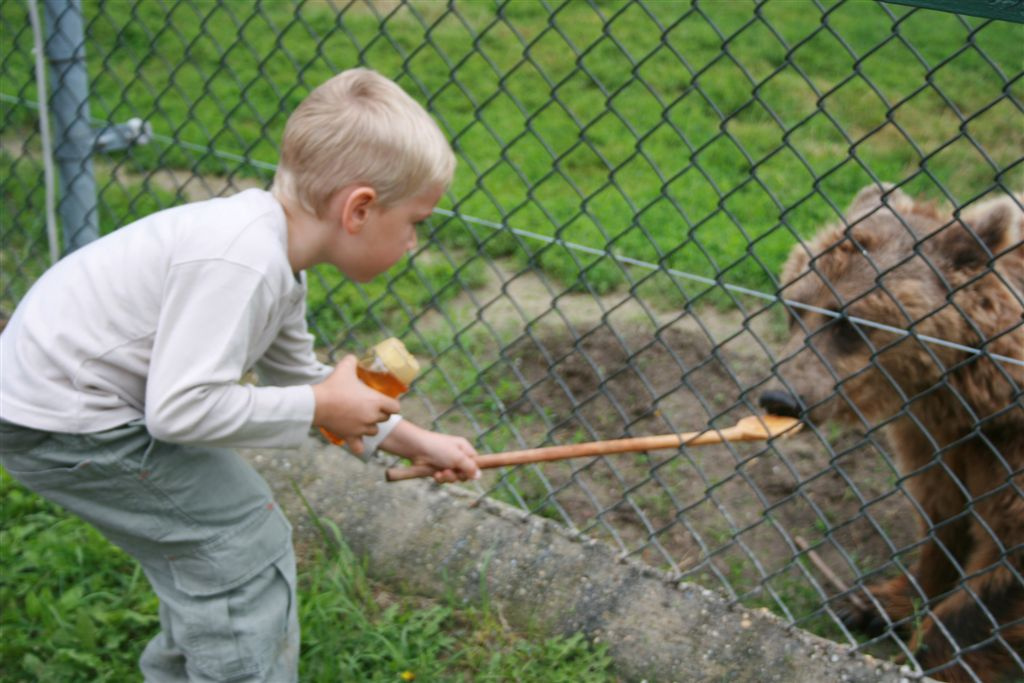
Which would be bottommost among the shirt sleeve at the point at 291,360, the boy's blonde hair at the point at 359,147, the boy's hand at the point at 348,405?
the shirt sleeve at the point at 291,360

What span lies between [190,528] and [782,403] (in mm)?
2156

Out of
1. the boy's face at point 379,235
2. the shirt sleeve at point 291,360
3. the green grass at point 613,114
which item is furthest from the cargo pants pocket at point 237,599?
the green grass at point 613,114

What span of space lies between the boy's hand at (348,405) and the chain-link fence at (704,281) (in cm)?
116

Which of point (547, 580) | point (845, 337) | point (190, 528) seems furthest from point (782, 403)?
point (190, 528)

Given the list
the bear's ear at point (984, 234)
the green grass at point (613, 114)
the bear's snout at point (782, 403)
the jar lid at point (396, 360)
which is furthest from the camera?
the green grass at point (613, 114)

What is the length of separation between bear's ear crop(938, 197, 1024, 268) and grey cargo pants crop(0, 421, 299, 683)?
243cm

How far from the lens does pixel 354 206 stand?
7.85 feet

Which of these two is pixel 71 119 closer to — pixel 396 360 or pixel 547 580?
pixel 396 360

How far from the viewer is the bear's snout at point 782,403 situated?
3771 millimetres

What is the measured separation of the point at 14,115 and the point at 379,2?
332 cm

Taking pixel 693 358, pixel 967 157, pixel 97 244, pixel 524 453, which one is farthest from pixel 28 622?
pixel 967 157

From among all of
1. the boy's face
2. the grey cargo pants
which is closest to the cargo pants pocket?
the grey cargo pants

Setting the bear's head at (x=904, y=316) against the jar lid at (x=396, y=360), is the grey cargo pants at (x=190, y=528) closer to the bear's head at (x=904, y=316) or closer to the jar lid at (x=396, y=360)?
the jar lid at (x=396, y=360)

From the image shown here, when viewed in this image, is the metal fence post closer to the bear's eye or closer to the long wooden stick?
the long wooden stick
